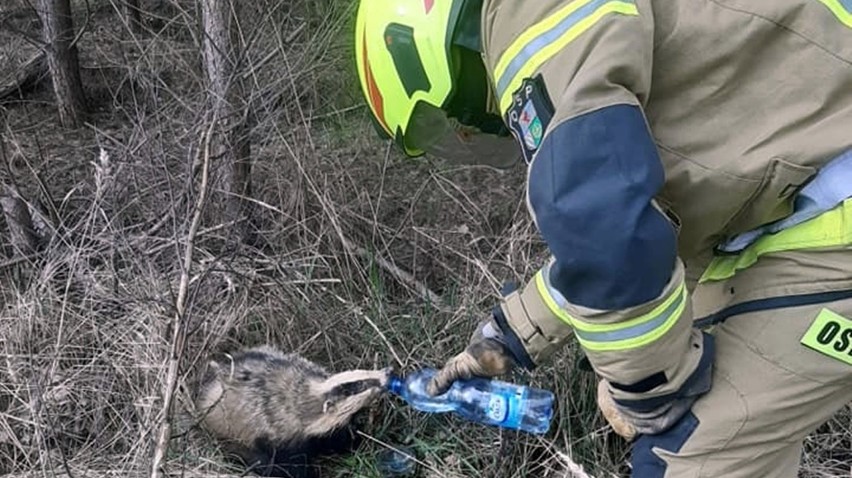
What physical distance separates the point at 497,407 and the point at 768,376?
38.0 inches

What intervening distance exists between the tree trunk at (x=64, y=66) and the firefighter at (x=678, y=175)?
3364 millimetres

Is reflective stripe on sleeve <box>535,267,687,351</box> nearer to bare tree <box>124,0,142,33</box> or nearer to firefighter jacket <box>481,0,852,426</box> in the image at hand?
firefighter jacket <box>481,0,852,426</box>

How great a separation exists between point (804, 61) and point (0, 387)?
2736mm

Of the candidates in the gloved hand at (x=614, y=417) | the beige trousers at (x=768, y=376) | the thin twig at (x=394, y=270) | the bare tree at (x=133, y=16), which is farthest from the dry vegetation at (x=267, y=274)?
the beige trousers at (x=768, y=376)

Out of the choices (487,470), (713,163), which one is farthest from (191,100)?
(713,163)

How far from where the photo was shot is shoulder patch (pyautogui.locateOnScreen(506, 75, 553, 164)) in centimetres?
176

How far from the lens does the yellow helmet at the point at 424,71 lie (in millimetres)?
1977

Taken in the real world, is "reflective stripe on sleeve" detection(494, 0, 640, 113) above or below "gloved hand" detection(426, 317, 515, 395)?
above

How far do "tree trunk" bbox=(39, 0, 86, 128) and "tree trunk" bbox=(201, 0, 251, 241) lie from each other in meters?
1.63

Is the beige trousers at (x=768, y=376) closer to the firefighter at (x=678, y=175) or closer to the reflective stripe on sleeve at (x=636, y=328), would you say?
the firefighter at (x=678, y=175)

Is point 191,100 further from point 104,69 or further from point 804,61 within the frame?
point 804,61

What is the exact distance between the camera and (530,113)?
1.79m

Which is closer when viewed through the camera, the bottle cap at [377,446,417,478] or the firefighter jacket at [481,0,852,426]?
the firefighter jacket at [481,0,852,426]

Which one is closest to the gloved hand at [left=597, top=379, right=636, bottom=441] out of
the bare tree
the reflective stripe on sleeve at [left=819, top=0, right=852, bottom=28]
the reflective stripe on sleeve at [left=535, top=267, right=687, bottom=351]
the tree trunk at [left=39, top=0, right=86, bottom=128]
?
the reflective stripe on sleeve at [left=535, top=267, right=687, bottom=351]
